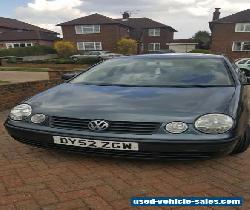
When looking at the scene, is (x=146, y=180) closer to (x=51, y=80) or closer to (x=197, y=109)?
(x=197, y=109)

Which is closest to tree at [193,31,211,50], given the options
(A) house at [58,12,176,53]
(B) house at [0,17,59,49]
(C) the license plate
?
(A) house at [58,12,176,53]

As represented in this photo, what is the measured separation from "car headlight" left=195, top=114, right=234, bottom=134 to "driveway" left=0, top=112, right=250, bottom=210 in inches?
20.3

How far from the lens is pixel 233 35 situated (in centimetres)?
3544

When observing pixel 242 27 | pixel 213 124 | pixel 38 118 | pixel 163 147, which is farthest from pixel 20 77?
pixel 242 27

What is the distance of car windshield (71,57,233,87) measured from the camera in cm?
356

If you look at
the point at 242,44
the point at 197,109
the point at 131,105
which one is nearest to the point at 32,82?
the point at 131,105

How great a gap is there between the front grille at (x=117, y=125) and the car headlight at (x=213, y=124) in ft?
1.24

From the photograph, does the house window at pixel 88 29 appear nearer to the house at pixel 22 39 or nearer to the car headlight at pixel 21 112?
the house at pixel 22 39

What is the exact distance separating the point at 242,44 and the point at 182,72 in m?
34.7

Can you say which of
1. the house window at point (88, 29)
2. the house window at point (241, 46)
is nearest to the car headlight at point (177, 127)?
the house window at point (241, 46)

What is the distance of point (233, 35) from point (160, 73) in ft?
115

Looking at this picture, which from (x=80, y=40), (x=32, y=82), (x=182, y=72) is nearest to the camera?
(x=182, y=72)

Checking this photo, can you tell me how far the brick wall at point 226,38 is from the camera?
35.1 m

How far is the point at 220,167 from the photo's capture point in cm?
308
